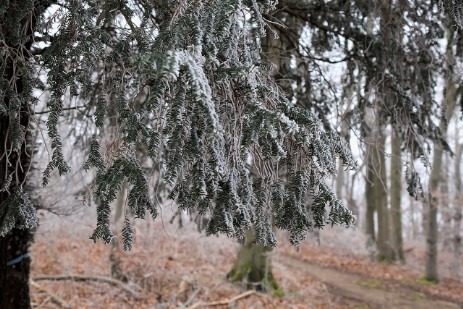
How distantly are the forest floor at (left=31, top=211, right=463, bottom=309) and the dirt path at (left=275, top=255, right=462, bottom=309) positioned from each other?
2 cm

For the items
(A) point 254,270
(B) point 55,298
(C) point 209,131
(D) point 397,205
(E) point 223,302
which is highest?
(C) point 209,131

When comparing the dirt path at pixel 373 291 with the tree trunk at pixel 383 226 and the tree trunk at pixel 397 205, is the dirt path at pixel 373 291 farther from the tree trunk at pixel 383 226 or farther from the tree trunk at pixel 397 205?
the tree trunk at pixel 397 205

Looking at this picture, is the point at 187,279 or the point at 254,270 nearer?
the point at 187,279

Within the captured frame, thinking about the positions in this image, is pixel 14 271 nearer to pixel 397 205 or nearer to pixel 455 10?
pixel 455 10

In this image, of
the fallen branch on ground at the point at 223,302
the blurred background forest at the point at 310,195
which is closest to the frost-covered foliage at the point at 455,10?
the blurred background forest at the point at 310,195

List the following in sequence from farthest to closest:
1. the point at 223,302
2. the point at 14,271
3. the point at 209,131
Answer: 1. the point at 223,302
2. the point at 14,271
3. the point at 209,131

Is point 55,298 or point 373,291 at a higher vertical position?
point 55,298

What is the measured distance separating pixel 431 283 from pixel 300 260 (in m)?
4.08

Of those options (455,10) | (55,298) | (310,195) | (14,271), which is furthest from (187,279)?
(455,10)

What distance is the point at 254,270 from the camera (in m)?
9.06

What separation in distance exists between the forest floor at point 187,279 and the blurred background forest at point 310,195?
0.13ft

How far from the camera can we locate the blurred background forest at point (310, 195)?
3852 millimetres

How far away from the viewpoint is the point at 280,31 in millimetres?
5332

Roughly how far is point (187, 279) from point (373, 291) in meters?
4.59
